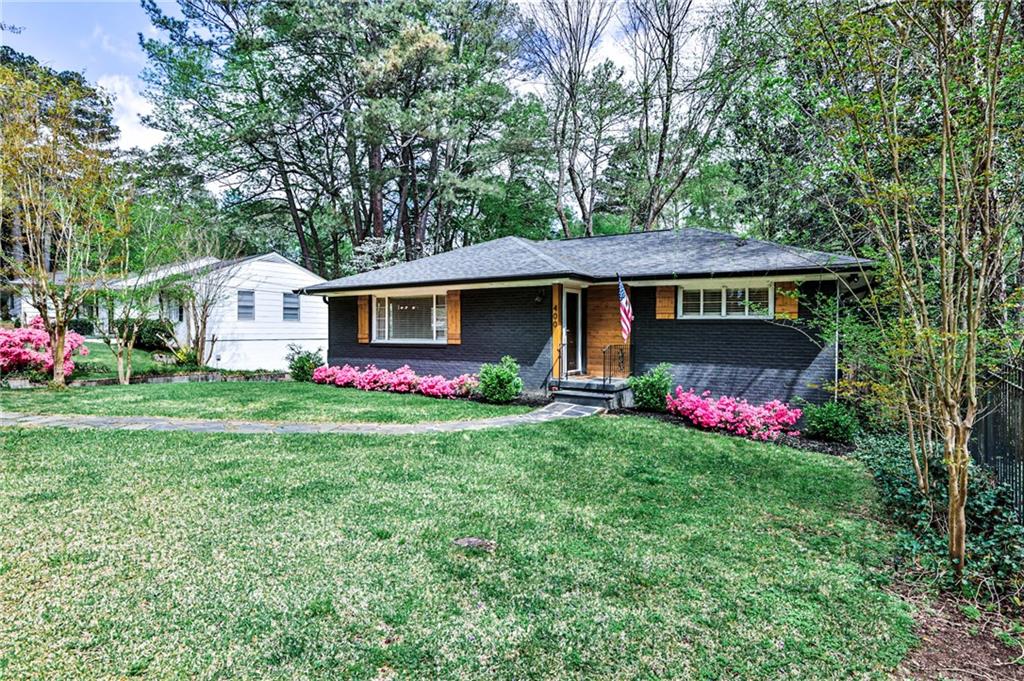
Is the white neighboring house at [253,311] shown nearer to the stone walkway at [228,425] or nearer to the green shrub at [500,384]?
the stone walkway at [228,425]

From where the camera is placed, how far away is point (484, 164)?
70.9 ft

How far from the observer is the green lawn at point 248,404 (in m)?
8.58

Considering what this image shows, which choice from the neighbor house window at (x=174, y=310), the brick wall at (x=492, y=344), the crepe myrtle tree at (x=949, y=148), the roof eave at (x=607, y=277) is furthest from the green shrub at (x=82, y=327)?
the crepe myrtle tree at (x=949, y=148)

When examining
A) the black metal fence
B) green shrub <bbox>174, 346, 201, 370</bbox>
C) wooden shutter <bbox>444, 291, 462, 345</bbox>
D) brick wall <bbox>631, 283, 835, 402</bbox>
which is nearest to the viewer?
the black metal fence

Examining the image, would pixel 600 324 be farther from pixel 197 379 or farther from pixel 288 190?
pixel 288 190

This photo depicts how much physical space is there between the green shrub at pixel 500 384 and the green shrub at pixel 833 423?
5.20 metres

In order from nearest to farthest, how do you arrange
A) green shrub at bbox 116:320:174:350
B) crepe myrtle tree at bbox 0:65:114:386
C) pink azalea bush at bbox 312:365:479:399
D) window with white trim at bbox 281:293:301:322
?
crepe myrtle tree at bbox 0:65:114:386 → pink azalea bush at bbox 312:365:479:399 → green shrub at bbox 116:320:174:350 → window with white trim at bbox 281:293:301:322

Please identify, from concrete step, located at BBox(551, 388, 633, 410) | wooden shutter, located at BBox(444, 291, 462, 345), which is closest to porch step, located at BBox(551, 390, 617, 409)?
concrete step, located at BBox(551, 388, 633, 410)

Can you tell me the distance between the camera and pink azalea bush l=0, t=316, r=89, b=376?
37.0 feet

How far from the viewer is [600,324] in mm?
11852

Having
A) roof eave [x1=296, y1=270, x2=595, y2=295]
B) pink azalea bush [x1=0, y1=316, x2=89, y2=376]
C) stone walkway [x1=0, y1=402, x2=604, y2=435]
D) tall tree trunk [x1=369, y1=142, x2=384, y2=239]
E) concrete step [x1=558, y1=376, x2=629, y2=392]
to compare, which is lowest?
stone walkway [x1=0, y1=402, x2=604, y2=435]

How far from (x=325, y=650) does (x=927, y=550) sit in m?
4.20

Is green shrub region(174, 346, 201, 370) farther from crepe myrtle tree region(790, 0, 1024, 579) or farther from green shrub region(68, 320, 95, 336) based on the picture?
crepe myrtle tree region(790, 0, 1024, 579)

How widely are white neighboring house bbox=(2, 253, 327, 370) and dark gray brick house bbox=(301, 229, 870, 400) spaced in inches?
165
